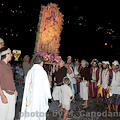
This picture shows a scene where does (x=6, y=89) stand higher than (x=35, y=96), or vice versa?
(x=6, y=89)

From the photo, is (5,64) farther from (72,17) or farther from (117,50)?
(117,50)

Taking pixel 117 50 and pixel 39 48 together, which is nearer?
pixel 39 48

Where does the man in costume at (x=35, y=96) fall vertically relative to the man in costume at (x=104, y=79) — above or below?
below

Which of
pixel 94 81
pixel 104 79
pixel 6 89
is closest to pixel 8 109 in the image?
pixel 6 89

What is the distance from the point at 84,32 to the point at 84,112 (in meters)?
21.9

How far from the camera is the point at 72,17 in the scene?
25.2 meters

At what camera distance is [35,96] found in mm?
4020

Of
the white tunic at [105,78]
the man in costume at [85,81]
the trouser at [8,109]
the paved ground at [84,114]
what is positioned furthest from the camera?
the man in costume at [85,81]

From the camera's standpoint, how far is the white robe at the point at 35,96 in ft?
13.2

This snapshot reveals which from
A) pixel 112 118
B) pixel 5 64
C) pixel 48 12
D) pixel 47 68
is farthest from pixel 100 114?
pixel 48 12

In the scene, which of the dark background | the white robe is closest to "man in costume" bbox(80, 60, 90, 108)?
the white robe

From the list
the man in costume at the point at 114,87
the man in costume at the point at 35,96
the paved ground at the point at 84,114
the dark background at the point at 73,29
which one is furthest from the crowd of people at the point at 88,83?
the dark background at the point at 73,29

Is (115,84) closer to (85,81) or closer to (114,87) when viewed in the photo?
(114,87)

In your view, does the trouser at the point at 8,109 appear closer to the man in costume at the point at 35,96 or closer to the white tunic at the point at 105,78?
the man in costume at the point at 35,96
